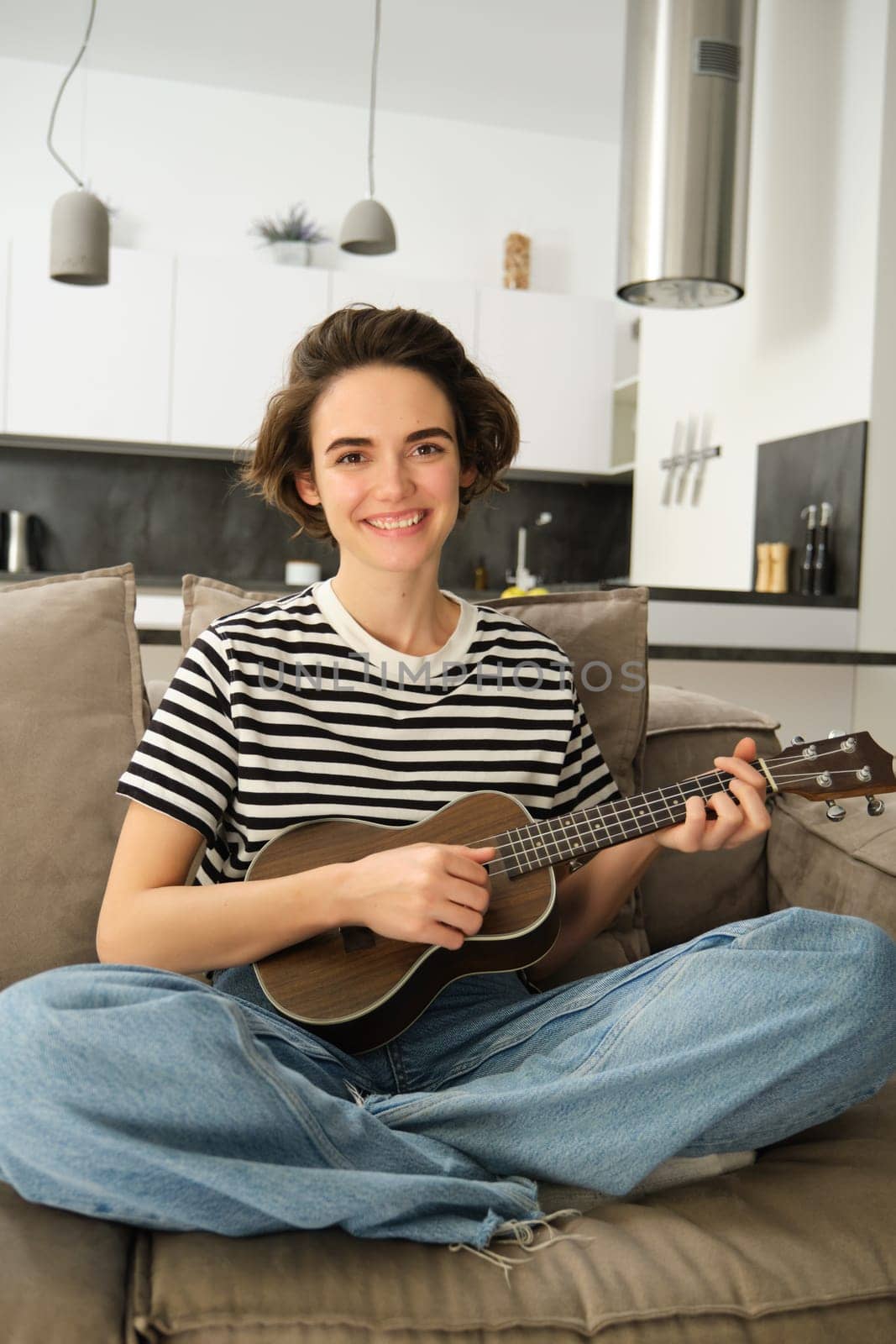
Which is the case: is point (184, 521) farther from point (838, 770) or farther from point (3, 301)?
point (838, 770)

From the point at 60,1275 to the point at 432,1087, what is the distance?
433mm

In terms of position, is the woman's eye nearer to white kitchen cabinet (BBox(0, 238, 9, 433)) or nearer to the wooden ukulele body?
the wooden ukulele body

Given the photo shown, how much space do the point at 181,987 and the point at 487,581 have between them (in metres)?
4.67

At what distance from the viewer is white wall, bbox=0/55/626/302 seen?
4953mm

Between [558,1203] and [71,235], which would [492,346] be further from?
[558,1203]

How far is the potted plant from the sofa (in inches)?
147

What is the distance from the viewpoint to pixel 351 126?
5.28 meters

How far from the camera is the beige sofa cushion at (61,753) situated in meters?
1.41

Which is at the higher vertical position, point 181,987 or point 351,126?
point 351,126

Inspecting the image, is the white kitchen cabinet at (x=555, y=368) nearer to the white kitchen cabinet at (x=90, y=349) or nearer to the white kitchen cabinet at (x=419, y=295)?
the white kitchen cabinet at (x=419, y=295)

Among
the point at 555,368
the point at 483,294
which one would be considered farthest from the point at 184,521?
the point at 555,368

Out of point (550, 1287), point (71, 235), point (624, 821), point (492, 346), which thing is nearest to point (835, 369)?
point (492, 346)

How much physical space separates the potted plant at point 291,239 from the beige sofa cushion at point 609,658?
370 centimetres

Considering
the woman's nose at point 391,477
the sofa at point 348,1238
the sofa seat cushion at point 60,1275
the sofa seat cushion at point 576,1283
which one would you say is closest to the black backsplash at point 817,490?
the sofa at point 348,1238
